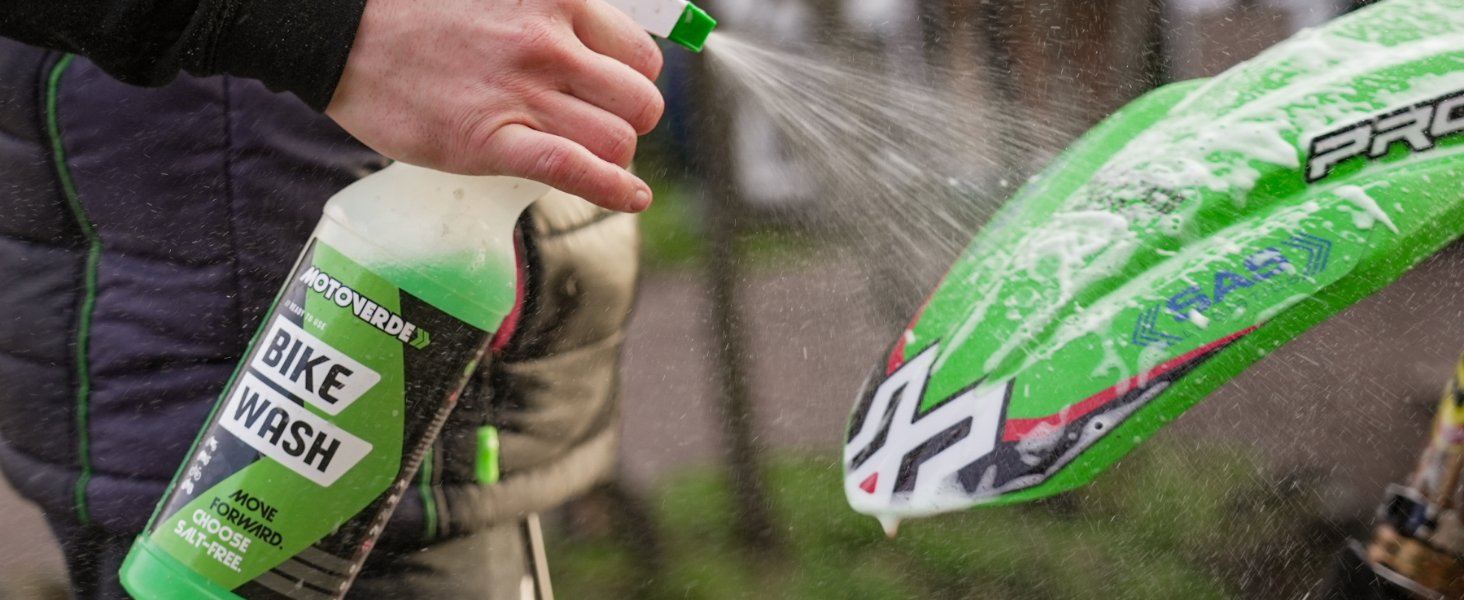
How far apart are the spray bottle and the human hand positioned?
0.21 feet

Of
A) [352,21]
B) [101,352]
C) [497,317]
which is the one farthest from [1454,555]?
[101,352]

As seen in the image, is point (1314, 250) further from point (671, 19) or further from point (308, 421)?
point (308, 421)

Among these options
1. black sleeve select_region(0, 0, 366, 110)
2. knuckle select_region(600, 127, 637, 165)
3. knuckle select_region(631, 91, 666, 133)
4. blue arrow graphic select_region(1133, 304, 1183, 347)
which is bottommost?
black sleeve select_region(0, 0, 366, 110)

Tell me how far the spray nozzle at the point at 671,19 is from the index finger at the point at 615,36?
0.01 metres

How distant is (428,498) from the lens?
878mm

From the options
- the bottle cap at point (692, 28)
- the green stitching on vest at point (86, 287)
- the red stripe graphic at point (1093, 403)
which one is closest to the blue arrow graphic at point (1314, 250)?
the red stripe graphic at point (1093, 403)

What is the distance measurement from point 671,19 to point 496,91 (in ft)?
0.43

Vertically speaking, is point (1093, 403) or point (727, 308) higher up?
point (1093, 403)

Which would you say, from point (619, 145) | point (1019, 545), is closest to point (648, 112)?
point (619, 145)

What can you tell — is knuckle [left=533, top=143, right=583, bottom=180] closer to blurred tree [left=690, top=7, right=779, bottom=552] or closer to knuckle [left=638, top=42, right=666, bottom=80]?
knuckle [left=638, top=42, right=666, bottom=80]

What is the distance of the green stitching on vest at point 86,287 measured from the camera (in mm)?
787

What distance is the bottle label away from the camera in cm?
66

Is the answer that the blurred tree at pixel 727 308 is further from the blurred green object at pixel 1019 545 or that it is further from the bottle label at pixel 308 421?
the bottle label at pixel 308 421

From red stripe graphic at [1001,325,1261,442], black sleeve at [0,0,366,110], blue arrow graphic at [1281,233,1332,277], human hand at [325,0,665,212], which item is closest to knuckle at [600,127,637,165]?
human hand at [325,0,665,212]
